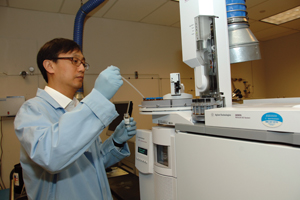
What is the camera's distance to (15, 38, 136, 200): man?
67 centimetres

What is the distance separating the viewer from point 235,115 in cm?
67

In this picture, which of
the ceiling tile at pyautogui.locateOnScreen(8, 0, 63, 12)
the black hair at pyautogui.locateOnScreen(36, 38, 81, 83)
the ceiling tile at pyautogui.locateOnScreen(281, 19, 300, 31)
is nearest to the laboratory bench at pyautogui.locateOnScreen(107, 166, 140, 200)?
the black hair at pyautogui.locateOnScreen(36, 38, 81, 83)

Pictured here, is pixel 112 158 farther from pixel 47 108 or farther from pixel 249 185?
pixel 249 185

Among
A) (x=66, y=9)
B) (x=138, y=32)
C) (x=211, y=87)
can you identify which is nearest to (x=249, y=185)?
(x=211, y=87)

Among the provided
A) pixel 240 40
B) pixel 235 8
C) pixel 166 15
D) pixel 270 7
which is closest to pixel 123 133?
pixel 240 40

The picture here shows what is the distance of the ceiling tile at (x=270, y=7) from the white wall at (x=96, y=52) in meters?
1.25

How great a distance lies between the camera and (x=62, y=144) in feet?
2.16

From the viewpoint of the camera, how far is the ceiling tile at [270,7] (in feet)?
9.55

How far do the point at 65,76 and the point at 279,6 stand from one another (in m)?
3.33

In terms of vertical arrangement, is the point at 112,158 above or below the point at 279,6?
below

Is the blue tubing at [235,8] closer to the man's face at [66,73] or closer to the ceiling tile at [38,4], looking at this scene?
the man's face at [66,73]

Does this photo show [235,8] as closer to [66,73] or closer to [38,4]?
[66,73]

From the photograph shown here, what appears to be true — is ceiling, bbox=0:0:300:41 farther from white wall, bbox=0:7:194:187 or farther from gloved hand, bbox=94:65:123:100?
gloved hand, bbox=94:65:123:100

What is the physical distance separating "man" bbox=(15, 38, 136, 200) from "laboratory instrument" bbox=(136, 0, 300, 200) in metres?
0.26
